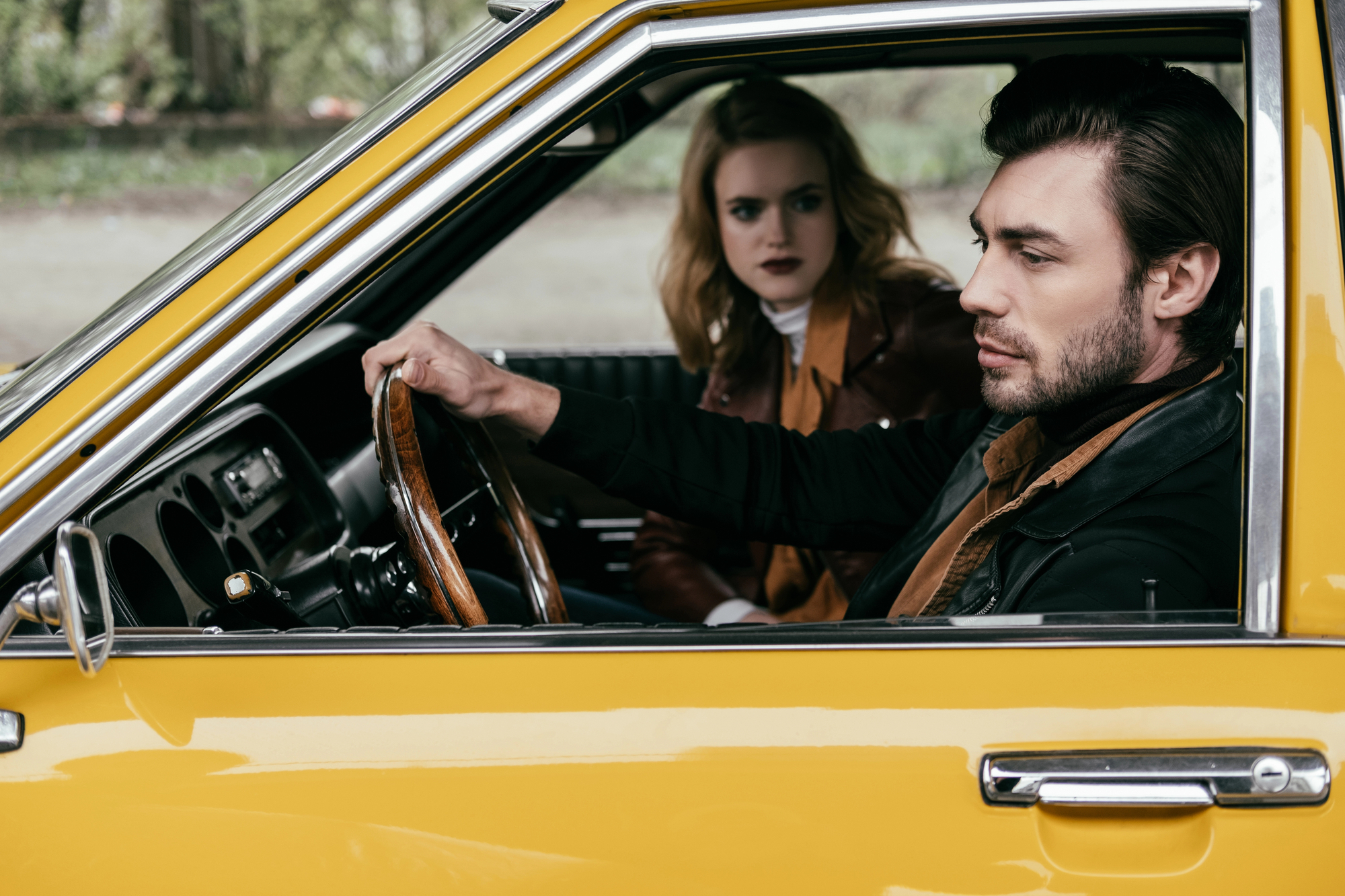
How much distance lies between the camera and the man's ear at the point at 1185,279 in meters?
1.41

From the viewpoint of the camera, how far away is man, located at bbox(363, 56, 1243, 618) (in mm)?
1284

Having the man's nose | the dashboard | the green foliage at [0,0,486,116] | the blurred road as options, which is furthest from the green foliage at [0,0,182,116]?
the man's nose

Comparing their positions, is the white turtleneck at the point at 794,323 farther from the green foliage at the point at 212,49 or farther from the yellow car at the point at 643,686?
the green foliage at the point at 212,49

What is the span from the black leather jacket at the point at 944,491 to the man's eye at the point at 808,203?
0.77 m

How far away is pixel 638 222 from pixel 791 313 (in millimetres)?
10716

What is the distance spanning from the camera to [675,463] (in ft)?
6.06

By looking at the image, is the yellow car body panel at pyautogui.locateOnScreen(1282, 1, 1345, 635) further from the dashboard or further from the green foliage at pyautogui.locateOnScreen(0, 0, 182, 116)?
the green foliage at pyautogui.locateOnScreen(0, 0, 182, 116)

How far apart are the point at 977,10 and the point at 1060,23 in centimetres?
8

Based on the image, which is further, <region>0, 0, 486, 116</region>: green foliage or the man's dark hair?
<region>0, 0, 486, 116</region>: green foliage

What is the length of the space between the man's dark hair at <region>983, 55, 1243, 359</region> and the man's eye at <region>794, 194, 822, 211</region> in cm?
115

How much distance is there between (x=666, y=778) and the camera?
3.48 feet

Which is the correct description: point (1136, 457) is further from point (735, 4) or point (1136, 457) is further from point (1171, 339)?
point (735, 4)

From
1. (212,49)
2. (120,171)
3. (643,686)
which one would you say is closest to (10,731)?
(643,686)

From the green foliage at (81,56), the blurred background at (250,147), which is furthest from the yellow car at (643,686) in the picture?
the green foliage at (81,56)
